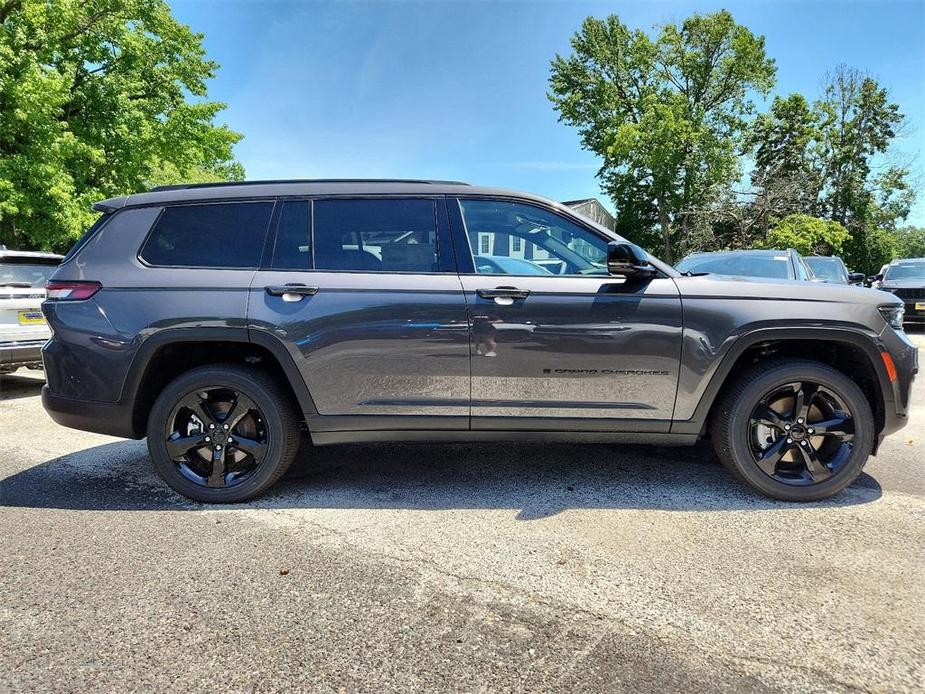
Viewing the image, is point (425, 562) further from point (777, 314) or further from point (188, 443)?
point (777, 314)

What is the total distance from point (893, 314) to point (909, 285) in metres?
12.6

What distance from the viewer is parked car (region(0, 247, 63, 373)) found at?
236 inches

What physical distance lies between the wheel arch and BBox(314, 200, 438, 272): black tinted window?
59cm

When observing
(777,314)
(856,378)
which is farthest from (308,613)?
(856,378)

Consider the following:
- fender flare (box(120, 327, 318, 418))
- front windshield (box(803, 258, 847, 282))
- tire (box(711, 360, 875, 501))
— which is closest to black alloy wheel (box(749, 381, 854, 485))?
tire (box(711, 360, 875, 501))

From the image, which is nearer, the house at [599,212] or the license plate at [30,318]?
the license plate at [30,318]

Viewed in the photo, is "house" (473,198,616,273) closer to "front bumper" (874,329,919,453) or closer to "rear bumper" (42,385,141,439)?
"front bumper" (874,329,919,453)

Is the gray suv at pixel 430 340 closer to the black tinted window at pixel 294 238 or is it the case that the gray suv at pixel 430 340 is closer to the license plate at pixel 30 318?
the black tinted window at pixel 294 238

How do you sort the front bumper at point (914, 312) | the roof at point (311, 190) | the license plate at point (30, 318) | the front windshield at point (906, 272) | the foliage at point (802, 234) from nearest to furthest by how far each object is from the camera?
the roof at point (311, 190)
the license plate at point (30, 318)
the front bumper at point (914, 312)
the front windshield at point (906, 272)
the foliage at point (802, 234)

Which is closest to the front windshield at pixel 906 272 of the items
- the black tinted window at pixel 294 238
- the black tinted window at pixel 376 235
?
the black tinted window at pixel 376 235

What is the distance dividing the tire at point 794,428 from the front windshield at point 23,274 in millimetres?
7258

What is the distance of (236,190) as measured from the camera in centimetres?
339

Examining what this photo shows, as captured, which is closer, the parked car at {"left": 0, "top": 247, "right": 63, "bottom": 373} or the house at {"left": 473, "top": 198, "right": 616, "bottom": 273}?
the house at {"left": 473, "top": 198, "right": 616, "bottom": 273}

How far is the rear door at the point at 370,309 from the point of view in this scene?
10.2 ft
